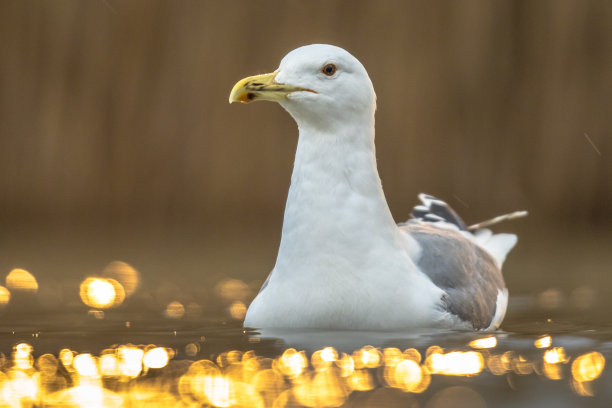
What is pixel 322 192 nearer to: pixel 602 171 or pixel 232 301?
pixel 232 301

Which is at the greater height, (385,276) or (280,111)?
(280,111)

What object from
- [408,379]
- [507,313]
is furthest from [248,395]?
[507,313]

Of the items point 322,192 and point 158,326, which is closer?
point 322,192

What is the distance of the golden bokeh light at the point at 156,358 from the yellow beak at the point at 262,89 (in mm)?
953

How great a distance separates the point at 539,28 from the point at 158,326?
16.4 feet

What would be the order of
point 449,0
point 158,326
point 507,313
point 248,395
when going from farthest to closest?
point 449,0, point 507,313, point 158,326, point 248,395

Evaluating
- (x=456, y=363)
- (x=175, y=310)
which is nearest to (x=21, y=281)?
(x=175, y=310)

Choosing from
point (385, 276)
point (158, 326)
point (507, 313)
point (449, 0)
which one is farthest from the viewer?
point (449, 0)

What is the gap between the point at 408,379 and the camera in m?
3.33

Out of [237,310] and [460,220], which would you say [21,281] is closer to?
[237,310]

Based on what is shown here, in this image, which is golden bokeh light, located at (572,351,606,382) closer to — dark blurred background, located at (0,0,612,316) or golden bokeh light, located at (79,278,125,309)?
golden bokeh light, located at (79,278,125,309)

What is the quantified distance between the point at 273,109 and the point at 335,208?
4.73 m

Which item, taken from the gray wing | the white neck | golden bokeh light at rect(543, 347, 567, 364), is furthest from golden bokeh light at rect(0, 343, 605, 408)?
the gray wing

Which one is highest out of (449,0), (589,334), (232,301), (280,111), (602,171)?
(449,0)
